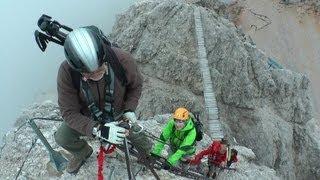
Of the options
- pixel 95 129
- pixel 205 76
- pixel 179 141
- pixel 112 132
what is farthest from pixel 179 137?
pixel 205 76

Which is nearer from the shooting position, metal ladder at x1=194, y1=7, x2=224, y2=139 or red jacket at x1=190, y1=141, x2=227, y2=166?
red jacket at x1=190, y1=141, x2=227, y2=166

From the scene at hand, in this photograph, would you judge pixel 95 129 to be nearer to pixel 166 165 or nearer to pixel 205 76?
pixel 166 165

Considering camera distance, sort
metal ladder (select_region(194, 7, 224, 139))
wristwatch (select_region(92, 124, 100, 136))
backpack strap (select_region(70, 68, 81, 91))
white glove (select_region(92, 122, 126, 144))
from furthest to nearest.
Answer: metal ladder (select_region(194, 7, 224, 139))
wristwatch (select_region(92, 124, 100, 136))
white glove (select_region(92, 122, 126, 144))
backpack strap (select_region(70, 68, 81, 91))

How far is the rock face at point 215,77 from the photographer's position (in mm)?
15578

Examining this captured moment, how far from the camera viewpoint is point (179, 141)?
879 cm

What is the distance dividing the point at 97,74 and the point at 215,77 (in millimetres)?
10264

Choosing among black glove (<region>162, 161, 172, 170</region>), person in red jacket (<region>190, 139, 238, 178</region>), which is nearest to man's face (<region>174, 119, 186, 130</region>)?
black glove (<region>162, 161, 172, 170</region>)

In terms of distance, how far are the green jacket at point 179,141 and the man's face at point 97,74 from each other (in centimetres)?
303

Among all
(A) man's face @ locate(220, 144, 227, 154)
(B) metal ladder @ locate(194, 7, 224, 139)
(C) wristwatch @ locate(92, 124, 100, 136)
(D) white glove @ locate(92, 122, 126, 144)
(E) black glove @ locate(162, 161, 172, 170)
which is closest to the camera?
(D) white glove @ locate(92, 122, 126, 144)

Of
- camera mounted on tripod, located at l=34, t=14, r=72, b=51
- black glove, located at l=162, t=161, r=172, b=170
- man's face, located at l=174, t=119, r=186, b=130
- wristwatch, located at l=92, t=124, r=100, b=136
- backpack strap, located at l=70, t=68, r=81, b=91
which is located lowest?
black glove, located at l=162, t=161, r=172, b=170

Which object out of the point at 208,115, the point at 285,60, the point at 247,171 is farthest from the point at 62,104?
the point at 285,60

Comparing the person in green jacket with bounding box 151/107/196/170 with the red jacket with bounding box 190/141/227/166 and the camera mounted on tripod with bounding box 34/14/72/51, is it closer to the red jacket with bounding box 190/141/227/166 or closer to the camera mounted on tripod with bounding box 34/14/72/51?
the red jacket with bounding box 190/141/227/166

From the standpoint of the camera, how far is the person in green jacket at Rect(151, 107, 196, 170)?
8.34 m

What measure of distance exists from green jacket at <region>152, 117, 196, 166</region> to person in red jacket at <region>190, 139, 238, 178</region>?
0.59 meters
